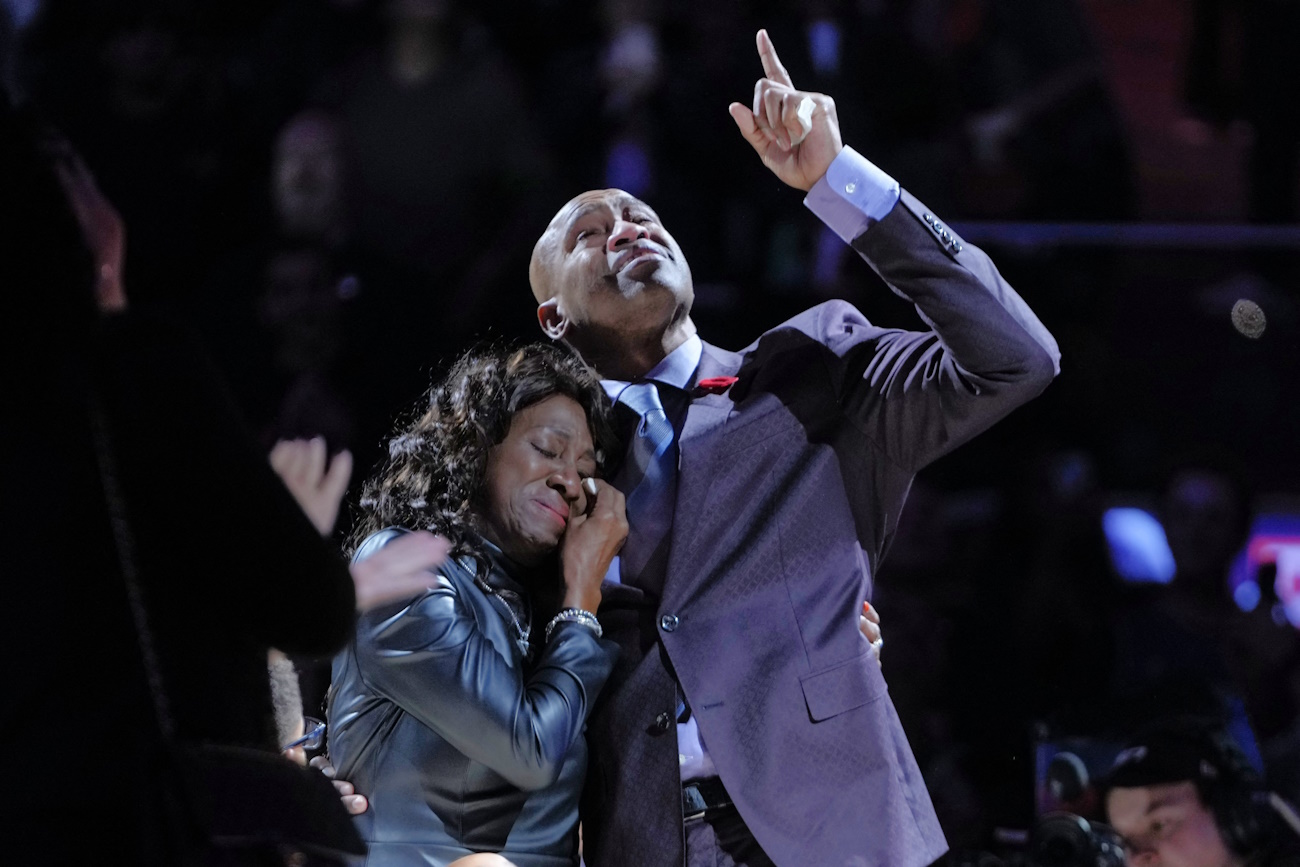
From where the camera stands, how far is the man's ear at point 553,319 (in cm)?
287

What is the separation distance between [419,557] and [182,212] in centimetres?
293

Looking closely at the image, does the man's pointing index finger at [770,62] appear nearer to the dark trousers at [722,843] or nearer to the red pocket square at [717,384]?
the red pocket square at [717,384]

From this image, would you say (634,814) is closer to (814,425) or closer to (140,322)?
(814,425)

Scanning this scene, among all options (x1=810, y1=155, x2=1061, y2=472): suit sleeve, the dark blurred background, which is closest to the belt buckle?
(x1=810, y1=155, x2=1061, y2=472): suit sleeve

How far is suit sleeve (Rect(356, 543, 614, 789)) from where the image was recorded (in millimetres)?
2105

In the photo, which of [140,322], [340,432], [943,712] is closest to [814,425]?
[140,322]

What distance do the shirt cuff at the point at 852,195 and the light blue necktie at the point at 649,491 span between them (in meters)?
0.51

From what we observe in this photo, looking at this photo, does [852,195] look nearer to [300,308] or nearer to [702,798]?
[702,798]

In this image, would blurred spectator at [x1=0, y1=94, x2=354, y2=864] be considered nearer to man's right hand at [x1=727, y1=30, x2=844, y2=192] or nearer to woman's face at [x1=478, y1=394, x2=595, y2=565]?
woman's face at [x1=478, y1=394, x2=595, y2=565]

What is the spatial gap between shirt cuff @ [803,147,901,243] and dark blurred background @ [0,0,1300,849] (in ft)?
5.98

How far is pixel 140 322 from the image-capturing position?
58.0 inches

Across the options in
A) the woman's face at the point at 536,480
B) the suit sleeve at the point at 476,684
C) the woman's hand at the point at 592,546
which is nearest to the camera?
the suit sleeve at the point at 476,684

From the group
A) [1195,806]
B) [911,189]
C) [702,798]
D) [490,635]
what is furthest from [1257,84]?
[490,635]

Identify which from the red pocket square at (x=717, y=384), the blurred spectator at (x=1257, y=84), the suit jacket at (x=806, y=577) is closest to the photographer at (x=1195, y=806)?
the suit jacket at (x=806, y=577)
